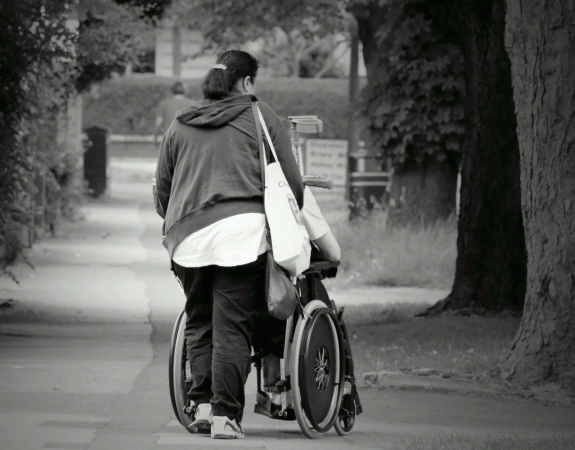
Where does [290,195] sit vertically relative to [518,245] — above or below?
above

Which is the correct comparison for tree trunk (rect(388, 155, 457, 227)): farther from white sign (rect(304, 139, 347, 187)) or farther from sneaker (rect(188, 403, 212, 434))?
sneaker (rect(188, 403, 212, 434))

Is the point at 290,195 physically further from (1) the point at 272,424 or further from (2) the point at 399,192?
(2) the point at 399,192

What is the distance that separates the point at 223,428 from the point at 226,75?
163 cm

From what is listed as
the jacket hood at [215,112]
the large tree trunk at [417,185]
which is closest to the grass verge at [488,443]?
the jacket hood at [215,112]

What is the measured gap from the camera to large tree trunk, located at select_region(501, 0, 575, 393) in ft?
28.2

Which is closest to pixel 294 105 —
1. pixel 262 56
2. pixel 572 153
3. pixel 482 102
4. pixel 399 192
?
pixel 262 56

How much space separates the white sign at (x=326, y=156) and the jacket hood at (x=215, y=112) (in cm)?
1938

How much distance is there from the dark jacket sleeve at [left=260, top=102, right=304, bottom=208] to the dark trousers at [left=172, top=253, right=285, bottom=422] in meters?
0.37

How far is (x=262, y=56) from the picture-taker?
46.6 meters

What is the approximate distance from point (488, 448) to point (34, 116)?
7.00m

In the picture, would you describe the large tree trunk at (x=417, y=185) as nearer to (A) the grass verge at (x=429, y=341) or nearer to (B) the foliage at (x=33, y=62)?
(B) the foliage at (x=33, y=62)

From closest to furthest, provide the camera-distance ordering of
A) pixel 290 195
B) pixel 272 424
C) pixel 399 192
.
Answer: pixel 290 195
pixel 272 424
pixel 399 192

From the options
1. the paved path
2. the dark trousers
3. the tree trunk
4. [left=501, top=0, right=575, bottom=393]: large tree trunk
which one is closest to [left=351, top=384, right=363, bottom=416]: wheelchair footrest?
the paved path

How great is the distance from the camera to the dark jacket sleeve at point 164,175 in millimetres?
6527
